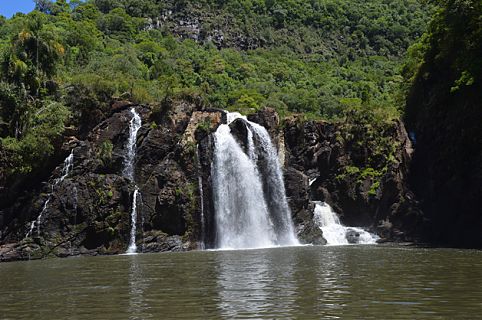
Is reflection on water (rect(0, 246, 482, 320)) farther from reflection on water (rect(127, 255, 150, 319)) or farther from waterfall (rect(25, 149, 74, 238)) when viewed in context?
waterfall (rect(25, 149, 74, 238))

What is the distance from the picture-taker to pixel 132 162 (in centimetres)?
3997

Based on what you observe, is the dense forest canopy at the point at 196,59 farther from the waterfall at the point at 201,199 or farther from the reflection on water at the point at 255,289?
the reflection on water at the point at 255,289

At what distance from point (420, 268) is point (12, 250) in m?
25.7

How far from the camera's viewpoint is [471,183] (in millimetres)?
38719

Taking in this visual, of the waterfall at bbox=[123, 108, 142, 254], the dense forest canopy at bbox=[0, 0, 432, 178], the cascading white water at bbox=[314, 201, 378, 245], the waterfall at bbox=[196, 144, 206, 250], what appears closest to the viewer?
the waterfall at bbox=[123, 108, 142, 254]

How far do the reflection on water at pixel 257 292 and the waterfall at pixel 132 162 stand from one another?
53.6ft

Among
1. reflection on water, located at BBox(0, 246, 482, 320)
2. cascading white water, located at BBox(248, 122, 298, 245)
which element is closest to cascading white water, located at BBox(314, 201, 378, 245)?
cascading white water, located at BBox(248, 122, 298, 245)

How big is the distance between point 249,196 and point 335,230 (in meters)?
7.77

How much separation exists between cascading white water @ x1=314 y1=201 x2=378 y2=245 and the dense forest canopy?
34.8 feet

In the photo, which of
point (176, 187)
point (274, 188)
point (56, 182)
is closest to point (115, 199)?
point (56, 182)

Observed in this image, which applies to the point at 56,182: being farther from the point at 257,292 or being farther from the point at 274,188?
the point at 257,292

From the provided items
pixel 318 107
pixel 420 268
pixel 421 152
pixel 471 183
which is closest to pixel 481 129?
pixel 471 183

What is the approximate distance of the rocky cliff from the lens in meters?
35.6

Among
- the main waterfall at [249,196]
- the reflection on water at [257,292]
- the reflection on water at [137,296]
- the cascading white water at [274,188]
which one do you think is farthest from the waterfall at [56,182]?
the reflection on water at [137,296]
